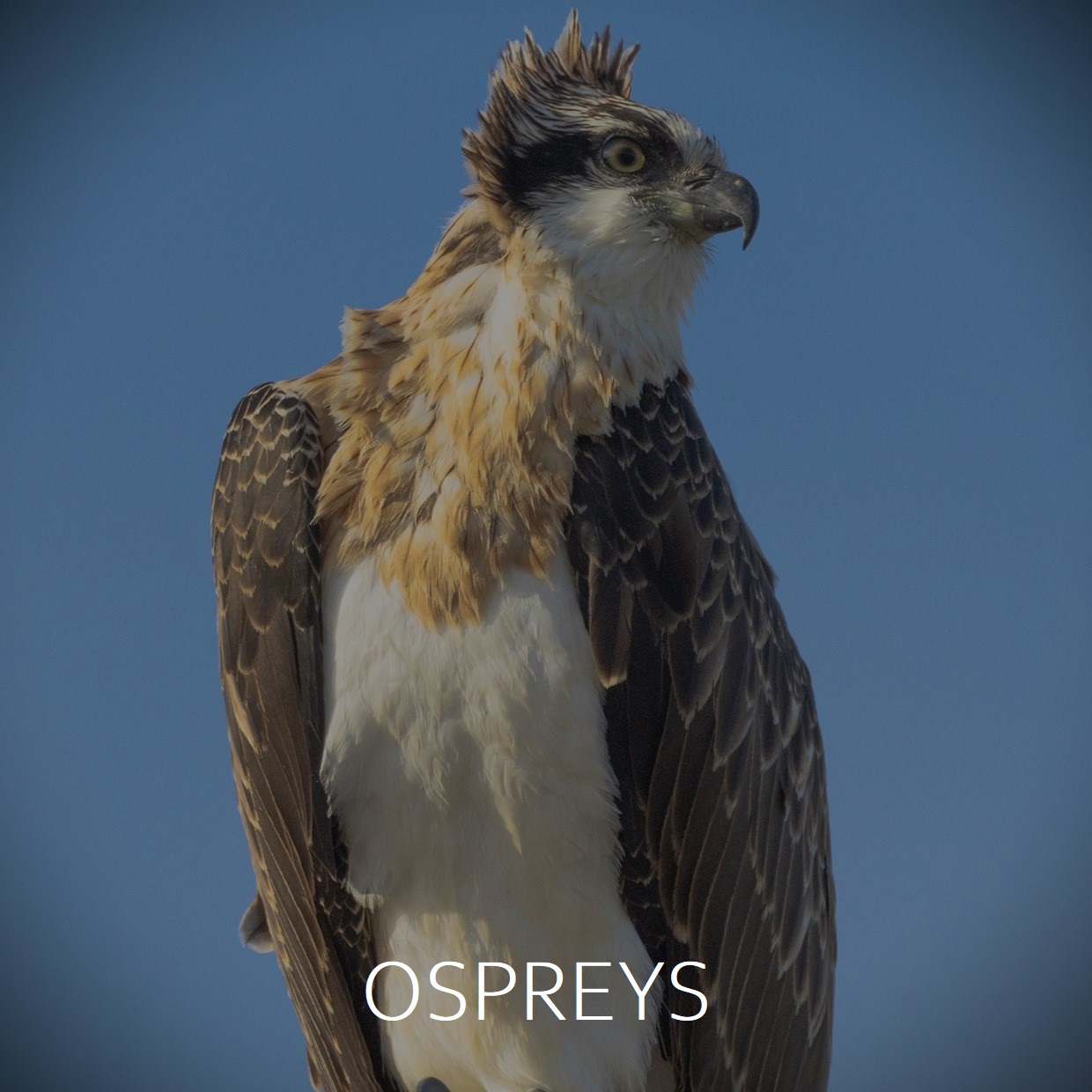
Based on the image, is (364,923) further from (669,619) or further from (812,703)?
(812,703)

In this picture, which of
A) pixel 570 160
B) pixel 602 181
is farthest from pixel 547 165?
pixel 602 181

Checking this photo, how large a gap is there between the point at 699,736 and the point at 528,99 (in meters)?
2.23

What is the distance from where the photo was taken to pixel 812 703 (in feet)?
16.4

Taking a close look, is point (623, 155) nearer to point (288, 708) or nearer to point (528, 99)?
point (528, 99)

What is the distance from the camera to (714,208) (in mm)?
4215

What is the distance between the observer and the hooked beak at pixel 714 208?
4223mm

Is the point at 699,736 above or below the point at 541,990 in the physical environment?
above

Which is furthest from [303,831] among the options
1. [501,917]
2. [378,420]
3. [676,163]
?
[676,163]

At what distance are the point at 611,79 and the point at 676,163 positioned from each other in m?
0.58

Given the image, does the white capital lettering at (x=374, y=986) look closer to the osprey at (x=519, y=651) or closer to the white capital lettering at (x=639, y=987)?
the osprey at (x=519, y=651)

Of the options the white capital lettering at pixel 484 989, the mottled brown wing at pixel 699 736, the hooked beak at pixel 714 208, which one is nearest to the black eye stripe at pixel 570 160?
the hooked beak at pixel 714 208

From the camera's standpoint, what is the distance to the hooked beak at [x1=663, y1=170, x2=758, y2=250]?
422 centimetres

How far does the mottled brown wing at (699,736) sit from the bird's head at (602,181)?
1.56ft

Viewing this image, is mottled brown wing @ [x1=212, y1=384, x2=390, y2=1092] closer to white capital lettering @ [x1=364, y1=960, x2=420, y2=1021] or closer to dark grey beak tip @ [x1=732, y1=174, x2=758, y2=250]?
white capital lettering @ [x1=364, y1=960, x2=420, y2=1021]
